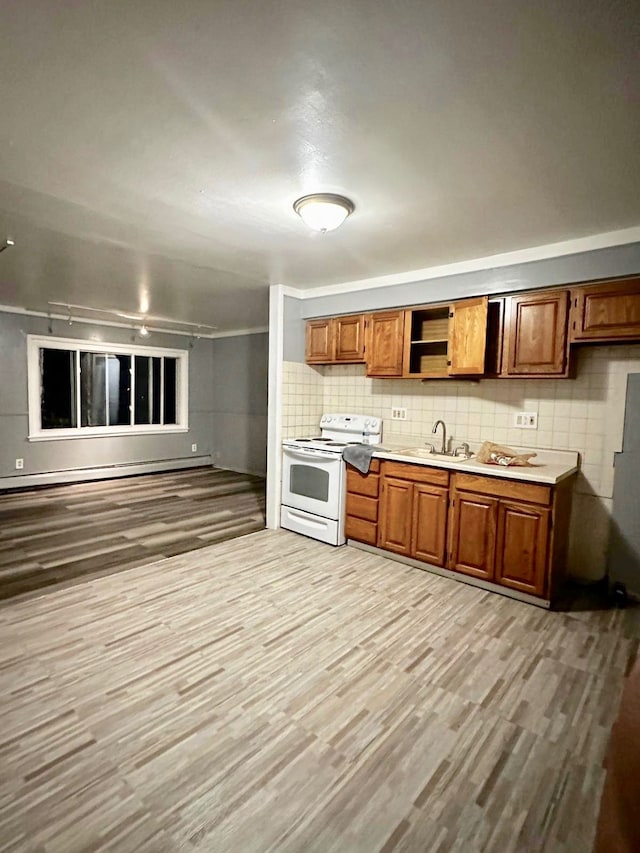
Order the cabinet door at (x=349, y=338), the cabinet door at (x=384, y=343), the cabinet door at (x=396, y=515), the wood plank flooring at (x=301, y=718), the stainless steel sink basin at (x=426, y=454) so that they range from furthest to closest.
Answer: the cabinet door at (x=349, y=338), the cabinet door at (x=384, y=343), the cabinet door at (x=396, y=515), the stainless steel sink basin at (x=426, y=454), the wood plank flooring at (x=301, y=718)

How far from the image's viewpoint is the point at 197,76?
4.69 feet

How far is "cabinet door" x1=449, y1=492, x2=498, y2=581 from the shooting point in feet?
9.71

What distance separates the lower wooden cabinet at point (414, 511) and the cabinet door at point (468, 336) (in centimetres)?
80

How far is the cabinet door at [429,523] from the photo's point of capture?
3.21 meters

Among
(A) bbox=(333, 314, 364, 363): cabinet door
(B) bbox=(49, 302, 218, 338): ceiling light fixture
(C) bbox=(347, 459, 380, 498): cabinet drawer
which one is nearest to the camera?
(C) bbox=(347, 459, 380, 498): cabinet drawer

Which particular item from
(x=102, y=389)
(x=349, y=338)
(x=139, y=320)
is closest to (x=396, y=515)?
(x=349, y=338)

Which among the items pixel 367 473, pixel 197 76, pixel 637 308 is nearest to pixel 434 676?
pixel 367 473

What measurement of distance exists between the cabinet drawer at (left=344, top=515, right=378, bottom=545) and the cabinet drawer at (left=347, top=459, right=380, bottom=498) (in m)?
0.24

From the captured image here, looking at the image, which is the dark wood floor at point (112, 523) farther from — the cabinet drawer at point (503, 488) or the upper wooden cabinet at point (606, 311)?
the upper wooden cabinet at point (606, 311)

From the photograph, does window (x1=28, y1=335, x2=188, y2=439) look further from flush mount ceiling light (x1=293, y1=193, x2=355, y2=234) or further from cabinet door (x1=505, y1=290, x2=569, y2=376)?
cabinet door (x1=505, y1=290, x2=569, y2=376)

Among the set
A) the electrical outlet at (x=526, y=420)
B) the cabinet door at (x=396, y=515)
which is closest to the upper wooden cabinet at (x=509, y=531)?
the cabinet door at (x=396, y=515)

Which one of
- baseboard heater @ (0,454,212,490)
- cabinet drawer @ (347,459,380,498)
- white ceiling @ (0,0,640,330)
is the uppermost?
white ceiling @ (0,0,640,330)

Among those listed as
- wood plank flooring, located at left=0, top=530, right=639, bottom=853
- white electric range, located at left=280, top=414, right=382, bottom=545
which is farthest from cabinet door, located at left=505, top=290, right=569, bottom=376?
wood plank flooring, located at left=0, top=530, right=639, bottom=853

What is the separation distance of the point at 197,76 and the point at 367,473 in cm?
283
